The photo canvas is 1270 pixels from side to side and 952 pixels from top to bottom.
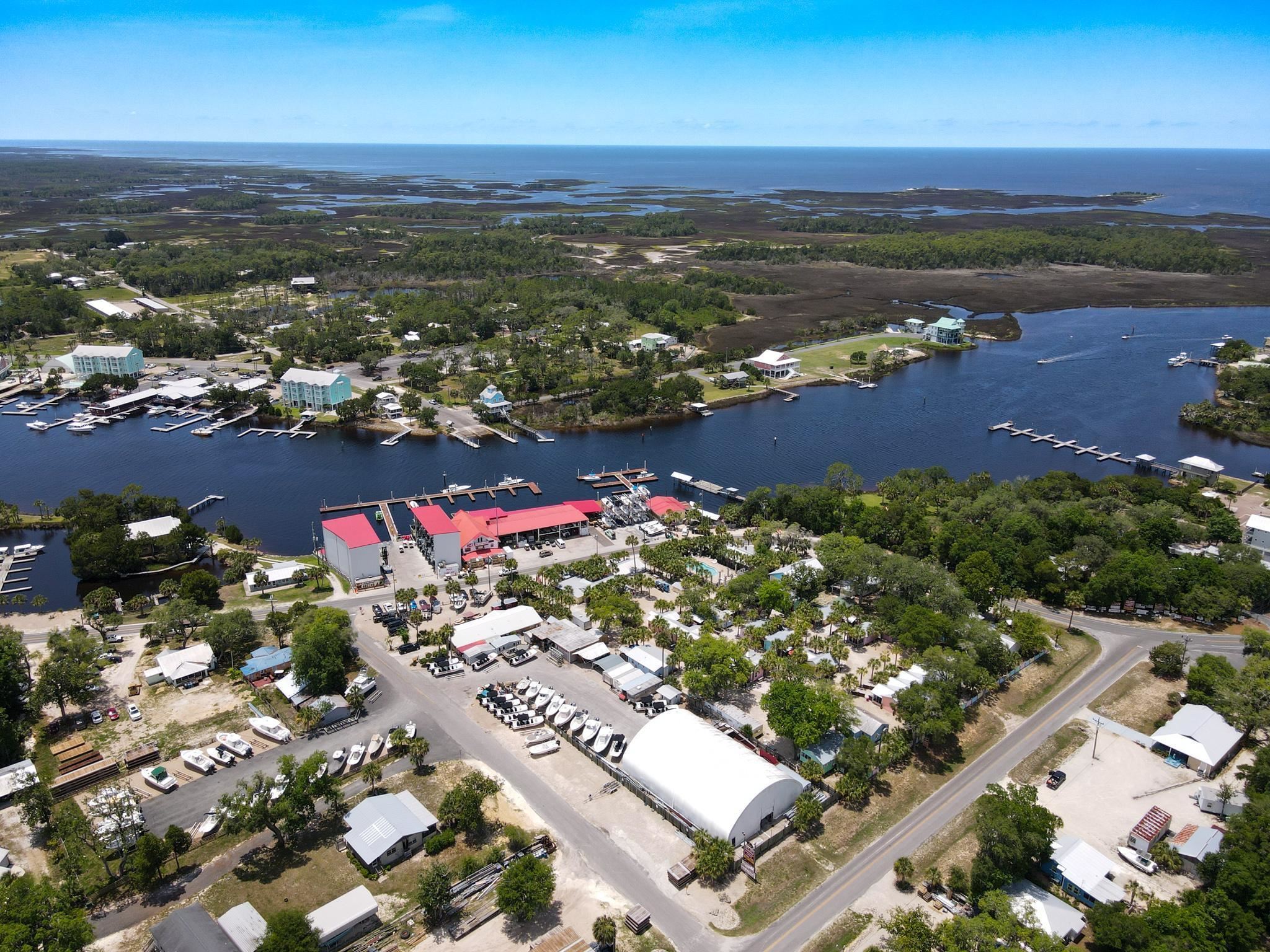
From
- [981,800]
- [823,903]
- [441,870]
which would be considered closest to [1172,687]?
[981,800]

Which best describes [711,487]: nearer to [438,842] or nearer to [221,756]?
[438,842]

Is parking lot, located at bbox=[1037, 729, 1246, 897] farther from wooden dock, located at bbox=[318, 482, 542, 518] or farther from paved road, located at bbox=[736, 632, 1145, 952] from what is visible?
wooden dock, located at bbox=[318, 482, 542, 518]

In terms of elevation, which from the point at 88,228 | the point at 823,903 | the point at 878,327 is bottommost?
the point at 823,903

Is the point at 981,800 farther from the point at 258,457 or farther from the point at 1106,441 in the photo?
the point at 258,457

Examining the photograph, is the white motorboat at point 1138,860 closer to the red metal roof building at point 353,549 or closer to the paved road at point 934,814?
the paved road at point 934,814

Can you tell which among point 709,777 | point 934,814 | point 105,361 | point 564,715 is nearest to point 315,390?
point 105,361

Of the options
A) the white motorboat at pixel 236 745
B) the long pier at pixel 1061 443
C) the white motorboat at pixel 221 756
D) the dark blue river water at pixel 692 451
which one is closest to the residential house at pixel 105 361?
the dark blue river water at pixel 692 451
